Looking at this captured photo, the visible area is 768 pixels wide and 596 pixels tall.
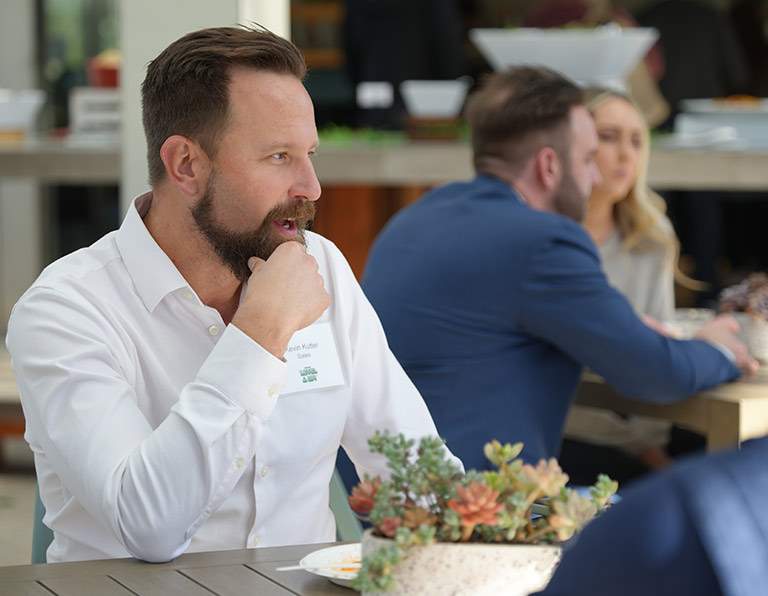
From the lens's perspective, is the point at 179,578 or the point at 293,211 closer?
the point at 179,578

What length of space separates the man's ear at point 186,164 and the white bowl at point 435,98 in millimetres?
3089

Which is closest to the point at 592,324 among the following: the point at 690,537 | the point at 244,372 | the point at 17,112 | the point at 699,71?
the point at 244,372

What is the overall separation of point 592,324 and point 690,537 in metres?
2.03

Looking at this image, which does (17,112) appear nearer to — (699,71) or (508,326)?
(508,326)

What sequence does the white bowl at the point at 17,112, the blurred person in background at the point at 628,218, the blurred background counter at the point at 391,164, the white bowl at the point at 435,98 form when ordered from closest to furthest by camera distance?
the blurred person in background at the point at 628,218, the blurred background counter at the point at 391,164, the white bowl at the point at 435,98, the white bowl at the point at 17,112

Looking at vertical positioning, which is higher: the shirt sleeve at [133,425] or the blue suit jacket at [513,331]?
the shirt sleeve at [133,425]

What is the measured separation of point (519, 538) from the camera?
4.33 feet

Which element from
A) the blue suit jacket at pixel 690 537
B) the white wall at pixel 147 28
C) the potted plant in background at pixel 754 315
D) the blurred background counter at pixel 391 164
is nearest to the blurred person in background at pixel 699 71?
the blurred background counter at pixel 391 164

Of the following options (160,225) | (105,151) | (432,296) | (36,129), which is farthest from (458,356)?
(36,129)

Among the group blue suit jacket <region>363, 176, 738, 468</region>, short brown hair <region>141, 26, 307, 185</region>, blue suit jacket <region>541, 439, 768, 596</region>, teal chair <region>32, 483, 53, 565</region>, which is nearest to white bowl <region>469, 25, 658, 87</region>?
blue suit jacket <region>363, 176, 738, 468</region>

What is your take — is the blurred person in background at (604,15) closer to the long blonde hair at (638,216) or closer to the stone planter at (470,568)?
the long blonde hair at (638,216)

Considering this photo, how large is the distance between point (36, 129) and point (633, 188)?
17.0ft

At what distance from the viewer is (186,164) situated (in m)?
1.94

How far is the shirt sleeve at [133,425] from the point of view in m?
1.63
